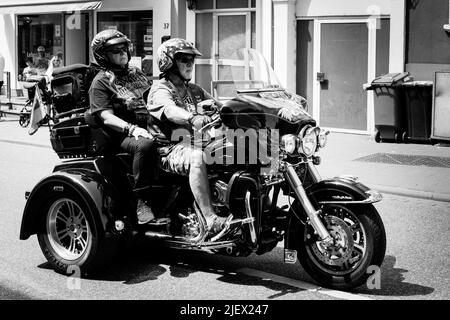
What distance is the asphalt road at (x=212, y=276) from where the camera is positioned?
5750mm

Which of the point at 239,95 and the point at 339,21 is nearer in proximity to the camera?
the point at 239,95

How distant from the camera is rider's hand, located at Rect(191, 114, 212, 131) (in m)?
5.86

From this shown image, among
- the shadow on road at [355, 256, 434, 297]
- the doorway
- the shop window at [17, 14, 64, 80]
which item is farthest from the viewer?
the shop window at [17, 14, 64, 80]

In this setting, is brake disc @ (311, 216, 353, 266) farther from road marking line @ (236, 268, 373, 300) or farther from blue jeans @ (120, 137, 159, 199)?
blue jeans @ (120, 137, 159, 199)

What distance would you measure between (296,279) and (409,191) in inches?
174

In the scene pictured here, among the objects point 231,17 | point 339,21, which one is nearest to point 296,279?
Result: point 339,21

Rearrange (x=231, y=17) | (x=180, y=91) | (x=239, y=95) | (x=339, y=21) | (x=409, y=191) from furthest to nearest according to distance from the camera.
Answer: (x=231, y=17), (x=339, y=21), (x=409, y=191), (x=180, y=91), (x=239, y=95)

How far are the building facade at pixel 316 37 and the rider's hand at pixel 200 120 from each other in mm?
9914

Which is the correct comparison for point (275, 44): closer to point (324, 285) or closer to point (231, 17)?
point (231, 17)

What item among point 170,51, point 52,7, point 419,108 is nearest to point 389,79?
point 419,108

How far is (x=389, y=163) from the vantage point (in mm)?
12398

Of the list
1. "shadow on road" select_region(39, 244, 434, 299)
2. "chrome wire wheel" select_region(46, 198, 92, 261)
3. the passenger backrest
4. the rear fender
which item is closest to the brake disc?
the rear fender

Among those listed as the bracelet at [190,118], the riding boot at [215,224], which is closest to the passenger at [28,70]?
the bracelet at [190,118]

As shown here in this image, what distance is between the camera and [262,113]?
5.76m
